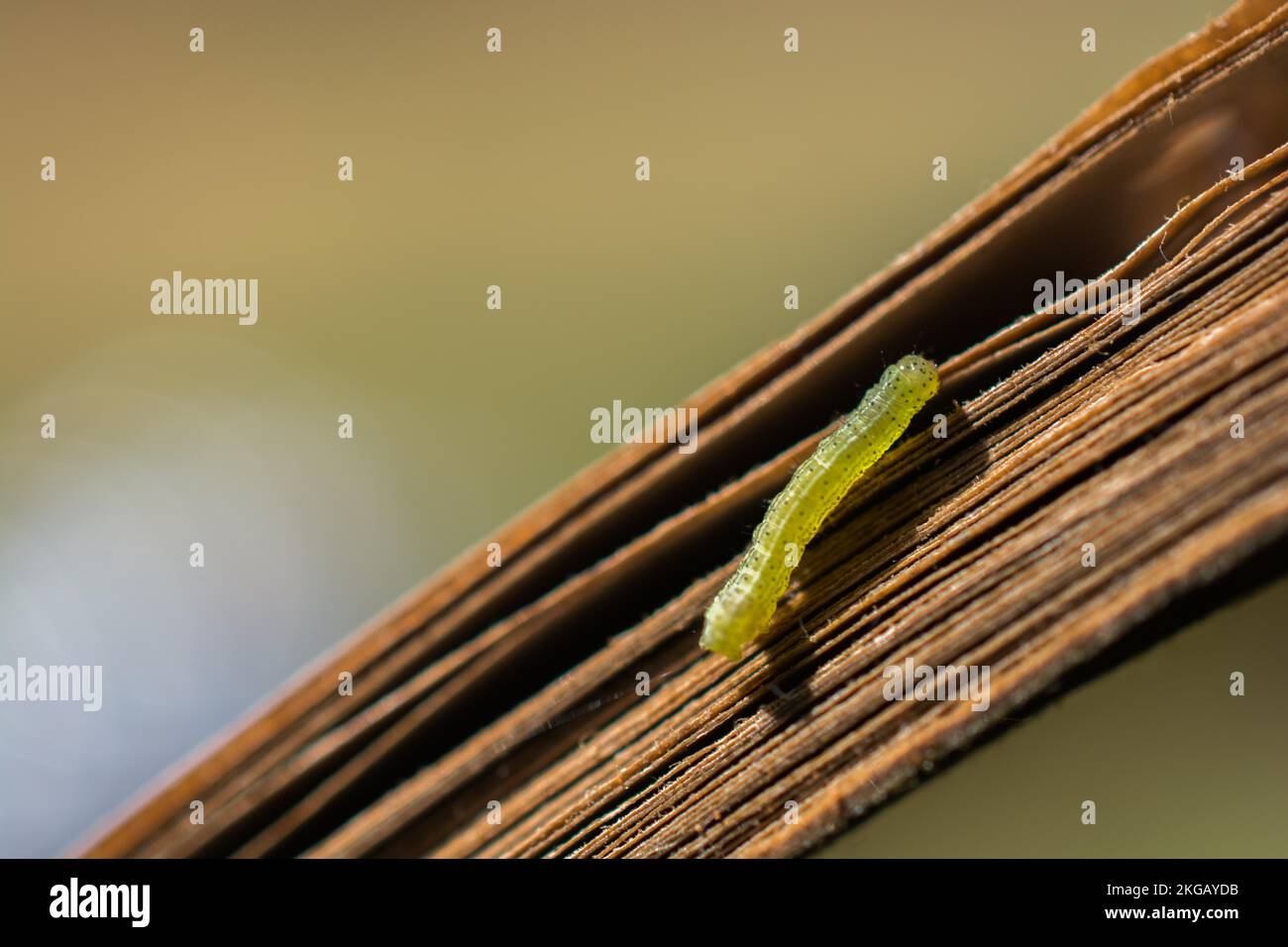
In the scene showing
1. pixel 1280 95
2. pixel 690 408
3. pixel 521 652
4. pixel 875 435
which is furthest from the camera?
pixel 875 435

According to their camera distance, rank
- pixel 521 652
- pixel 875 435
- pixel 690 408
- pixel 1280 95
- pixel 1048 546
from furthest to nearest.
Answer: pixel 875 435 < pixel 521 652 < pixel 690 408 < pixel 1280 95 < pixel 1048 546

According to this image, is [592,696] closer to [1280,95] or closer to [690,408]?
[690,408]

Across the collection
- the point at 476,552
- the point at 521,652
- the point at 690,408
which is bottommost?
the point at 521,652

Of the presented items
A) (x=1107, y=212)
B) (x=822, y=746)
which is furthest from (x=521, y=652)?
(x=1107, y=212)

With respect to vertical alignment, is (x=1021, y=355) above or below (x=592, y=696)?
above
